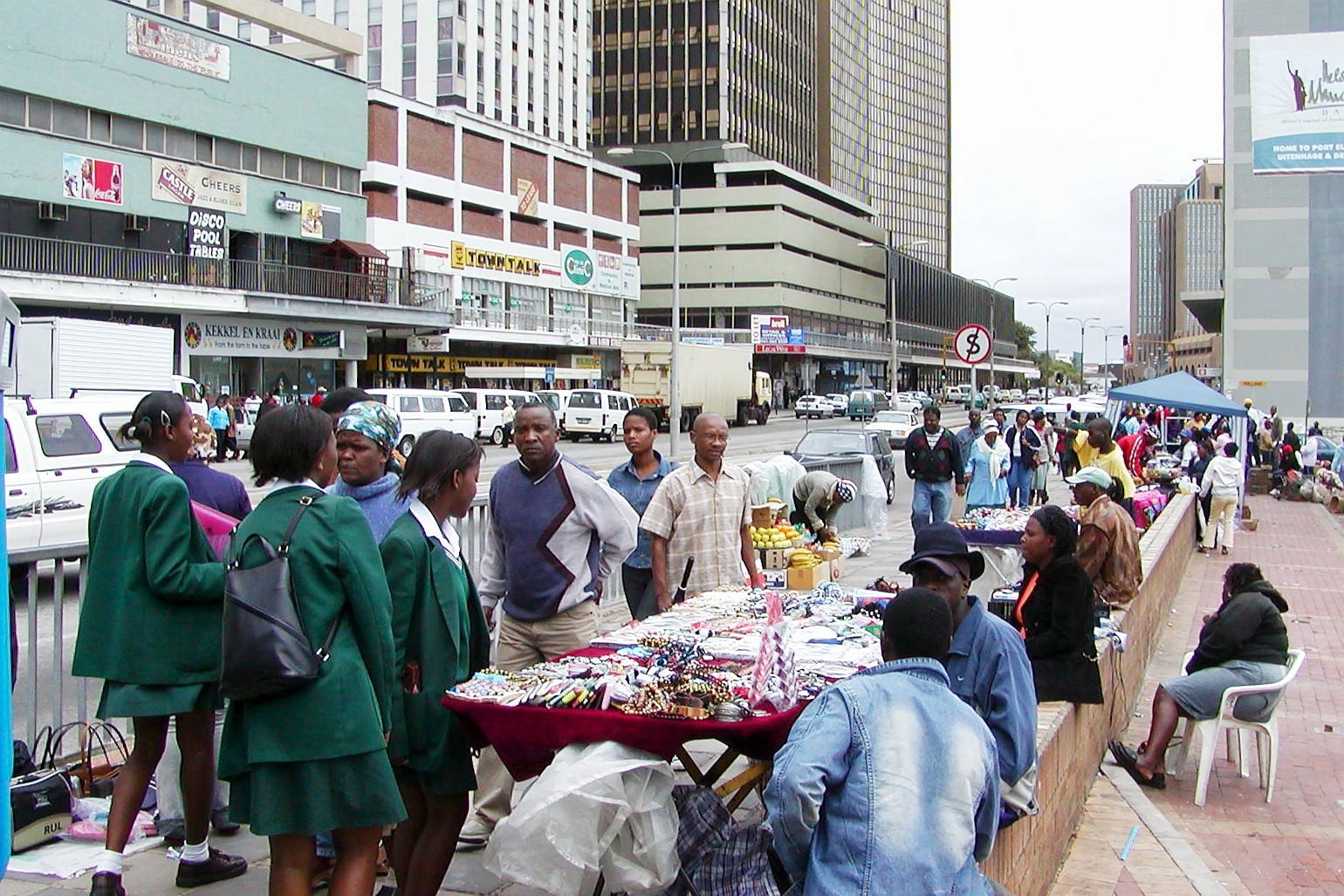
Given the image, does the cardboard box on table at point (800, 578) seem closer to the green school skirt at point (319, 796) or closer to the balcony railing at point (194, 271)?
the green school skirt at point (319, 796)

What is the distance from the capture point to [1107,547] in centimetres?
828

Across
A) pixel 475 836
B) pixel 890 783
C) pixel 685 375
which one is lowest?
pixel 475 836

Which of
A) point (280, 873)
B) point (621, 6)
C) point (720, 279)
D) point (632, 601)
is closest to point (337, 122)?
point (632, 601)

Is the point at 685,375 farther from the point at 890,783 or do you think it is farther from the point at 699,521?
the point at 890,783

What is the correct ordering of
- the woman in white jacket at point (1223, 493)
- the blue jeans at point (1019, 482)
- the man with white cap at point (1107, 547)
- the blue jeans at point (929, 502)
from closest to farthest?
1. the man with white cap at point (1107, 547)
2. the blue jeans at point (929, 502)
3. the woman in white jacket at point (1223, 493)
4. the blue jeans at point (1019, 482)

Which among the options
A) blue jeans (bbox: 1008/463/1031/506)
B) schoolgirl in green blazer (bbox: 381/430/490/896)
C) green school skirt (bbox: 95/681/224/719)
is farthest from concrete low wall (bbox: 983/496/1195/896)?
blue jeans (bbox: 1008/463/1031/506)

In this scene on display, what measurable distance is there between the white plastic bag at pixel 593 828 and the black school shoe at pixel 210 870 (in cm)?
148

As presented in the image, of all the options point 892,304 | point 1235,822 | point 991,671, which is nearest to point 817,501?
point 1235,822

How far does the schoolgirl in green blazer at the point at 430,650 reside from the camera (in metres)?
4.22

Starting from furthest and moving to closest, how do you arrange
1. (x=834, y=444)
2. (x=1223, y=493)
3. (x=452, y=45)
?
1. (x=452, y=45)
2. (x=834, y=444)
3. (x=1223, y=493)

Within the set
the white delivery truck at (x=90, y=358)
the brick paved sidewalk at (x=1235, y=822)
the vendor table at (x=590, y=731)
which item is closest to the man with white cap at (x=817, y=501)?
the brick paved sidewalk at (x=1235, y=822)

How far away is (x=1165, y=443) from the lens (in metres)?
34.8

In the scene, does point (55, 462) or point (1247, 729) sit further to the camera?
point (55, 462)

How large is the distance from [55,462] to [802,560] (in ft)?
24.8
